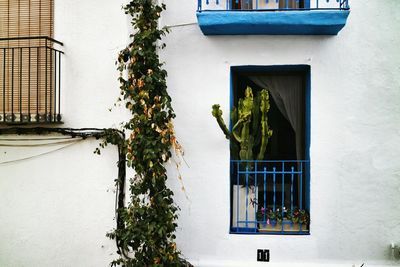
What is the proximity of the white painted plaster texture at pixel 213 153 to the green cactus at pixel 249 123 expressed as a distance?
20 cm

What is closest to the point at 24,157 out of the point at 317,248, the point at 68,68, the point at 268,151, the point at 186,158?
the point at 68,68

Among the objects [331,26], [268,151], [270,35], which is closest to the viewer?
[331,26]

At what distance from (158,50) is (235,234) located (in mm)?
2609

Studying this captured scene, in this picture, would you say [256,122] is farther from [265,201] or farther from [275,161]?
[265,201]

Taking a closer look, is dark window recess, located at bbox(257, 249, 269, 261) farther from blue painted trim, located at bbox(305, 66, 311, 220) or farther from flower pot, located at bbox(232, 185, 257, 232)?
blue painted trim, located at bbox(305, 66, 311, 220)

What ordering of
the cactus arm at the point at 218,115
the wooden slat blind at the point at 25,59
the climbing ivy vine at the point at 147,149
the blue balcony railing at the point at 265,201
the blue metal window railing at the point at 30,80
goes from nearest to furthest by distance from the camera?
the climbing ivy vine at the point at 147,149, the cactus arm at the point at 218,115, the blue balcony railing at the point at 265,201, the blue metal window railing at the point at 30,80, the wooden slat blind at the point at 25,59

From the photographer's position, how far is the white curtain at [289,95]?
6.46 meters

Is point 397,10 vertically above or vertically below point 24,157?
above

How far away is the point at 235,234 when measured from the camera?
6.13 metres

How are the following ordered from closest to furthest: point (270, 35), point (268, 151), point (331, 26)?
point (331, 26), point (270, 35), point (268, 151)

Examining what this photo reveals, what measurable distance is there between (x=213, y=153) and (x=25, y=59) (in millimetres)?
2893

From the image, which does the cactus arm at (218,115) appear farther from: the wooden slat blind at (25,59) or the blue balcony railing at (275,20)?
the wooden slat blind at (25,59)

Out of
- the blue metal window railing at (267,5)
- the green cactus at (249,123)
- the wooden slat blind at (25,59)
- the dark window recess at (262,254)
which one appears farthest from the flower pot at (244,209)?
the wooden slat blind at (25,59)

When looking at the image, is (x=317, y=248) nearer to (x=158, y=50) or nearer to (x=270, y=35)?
(x=270, y=35)
